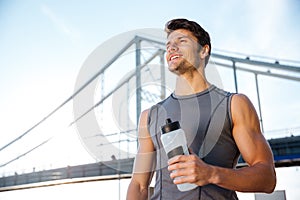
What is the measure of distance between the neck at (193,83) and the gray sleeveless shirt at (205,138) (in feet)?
0.15

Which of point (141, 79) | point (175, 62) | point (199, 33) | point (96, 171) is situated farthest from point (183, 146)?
point (96, 171)

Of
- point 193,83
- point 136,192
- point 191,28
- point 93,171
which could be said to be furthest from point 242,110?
point 93,171

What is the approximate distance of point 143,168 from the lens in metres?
1.45

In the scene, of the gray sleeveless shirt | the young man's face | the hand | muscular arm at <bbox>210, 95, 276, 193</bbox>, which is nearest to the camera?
the hand

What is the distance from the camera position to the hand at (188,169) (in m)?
0.89

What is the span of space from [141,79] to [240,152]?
47.9 feet

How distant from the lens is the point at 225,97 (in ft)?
4.32

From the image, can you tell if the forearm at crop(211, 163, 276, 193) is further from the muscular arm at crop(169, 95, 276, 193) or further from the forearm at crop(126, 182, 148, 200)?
the forearm at crop(126, 182, 148, 200)

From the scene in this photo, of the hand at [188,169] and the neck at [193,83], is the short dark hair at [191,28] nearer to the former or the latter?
the neck at [193,83]

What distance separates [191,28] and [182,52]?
14 cm

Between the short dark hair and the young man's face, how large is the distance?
0.02 m

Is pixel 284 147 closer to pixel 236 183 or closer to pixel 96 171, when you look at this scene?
pixel 96 171

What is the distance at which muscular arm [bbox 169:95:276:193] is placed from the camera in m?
0.90

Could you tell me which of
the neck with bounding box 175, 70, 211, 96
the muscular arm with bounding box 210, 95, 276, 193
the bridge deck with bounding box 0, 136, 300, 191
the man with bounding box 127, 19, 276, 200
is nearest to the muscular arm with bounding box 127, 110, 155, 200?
the man with bounding box 127, 19, 276, 200
